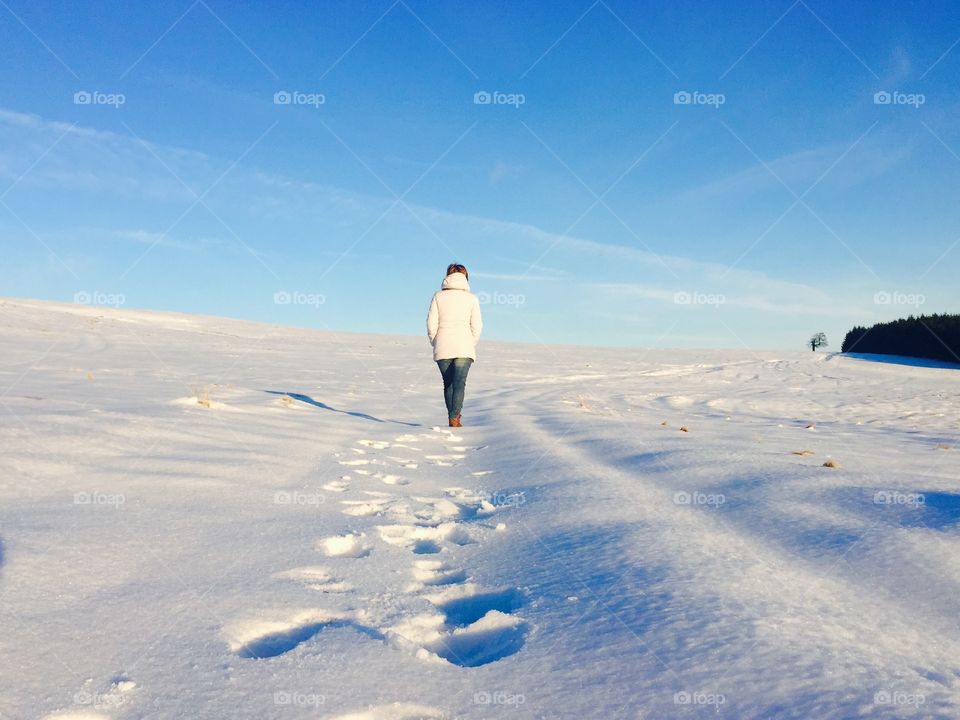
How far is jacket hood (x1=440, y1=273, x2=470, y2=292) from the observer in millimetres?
7434

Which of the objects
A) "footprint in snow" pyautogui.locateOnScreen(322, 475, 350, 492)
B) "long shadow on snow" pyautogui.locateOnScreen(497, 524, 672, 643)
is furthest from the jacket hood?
"long shadow on snow" pyautogui.locateOnScreen(497, 524, 672, 643)

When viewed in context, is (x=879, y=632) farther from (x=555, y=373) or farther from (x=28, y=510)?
(x=555, y=373)

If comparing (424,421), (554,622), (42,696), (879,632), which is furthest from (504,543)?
(424,421)

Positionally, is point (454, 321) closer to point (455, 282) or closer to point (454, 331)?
point (454, 331)

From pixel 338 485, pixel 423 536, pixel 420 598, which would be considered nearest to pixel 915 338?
pixel 338 485

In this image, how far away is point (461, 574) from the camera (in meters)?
2.38

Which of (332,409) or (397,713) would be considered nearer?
(397,713)

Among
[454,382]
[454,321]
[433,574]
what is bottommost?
[433,574]

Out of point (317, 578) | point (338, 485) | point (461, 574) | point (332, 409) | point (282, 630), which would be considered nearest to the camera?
point (282, 630)

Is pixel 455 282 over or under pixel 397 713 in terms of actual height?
over

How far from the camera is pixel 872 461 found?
168 inches

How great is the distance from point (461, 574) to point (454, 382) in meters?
4.78

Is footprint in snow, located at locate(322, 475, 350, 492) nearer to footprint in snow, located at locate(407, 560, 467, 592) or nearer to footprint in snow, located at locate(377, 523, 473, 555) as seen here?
footprint in snow, located at locate(377, 523, 473, 555)

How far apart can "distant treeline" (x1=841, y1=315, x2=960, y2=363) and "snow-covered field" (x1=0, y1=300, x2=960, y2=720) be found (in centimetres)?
1985
